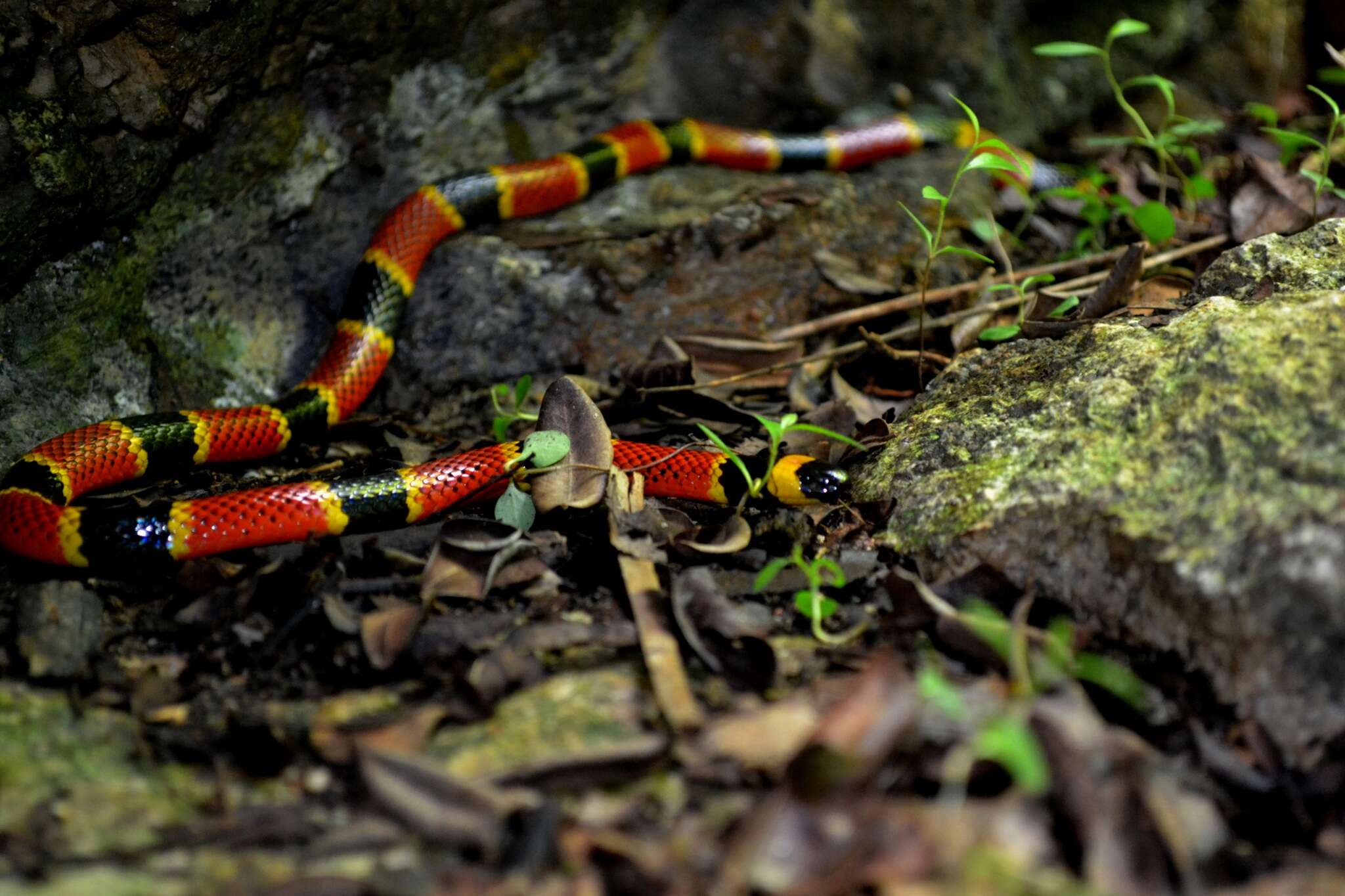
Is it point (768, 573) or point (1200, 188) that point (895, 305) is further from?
point (768, 573)

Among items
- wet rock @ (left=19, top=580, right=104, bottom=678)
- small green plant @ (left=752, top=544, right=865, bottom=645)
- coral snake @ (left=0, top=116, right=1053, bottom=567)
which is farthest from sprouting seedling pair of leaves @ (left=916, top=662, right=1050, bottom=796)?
wet rock @ (left=19, top=580, right=104, bottom=678)

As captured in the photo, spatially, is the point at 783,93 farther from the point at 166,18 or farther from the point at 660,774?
the point at 660,774

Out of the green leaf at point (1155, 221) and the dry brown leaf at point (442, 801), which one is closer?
the dry brown leaf at point (442, 801)

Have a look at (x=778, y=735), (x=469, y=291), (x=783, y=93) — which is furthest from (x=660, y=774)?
(x=783, y=93)

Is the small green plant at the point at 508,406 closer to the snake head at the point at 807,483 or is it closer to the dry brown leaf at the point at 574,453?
the dry brown leaf at the point at 574,453

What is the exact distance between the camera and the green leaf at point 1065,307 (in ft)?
12.1

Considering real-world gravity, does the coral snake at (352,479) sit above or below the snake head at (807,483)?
above

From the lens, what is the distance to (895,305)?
4484mm

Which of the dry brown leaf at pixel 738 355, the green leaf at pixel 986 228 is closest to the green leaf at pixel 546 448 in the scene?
the dry brown leaf at pixel 738 355

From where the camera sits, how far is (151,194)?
13.2 feet

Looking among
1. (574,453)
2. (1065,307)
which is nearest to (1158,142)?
(1065,307)

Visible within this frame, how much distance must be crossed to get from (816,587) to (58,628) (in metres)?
2.01

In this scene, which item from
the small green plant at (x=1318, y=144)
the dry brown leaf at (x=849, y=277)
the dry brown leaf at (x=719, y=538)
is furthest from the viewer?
the dry brown leaf at (x=849, y=277)

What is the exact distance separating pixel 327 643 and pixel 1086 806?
1870 mm
